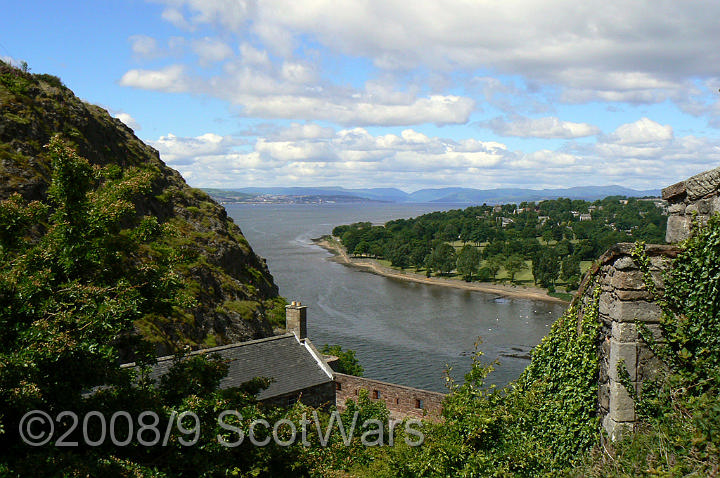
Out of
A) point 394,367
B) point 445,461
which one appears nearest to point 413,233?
point 394,367

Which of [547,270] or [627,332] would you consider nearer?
[627,332]

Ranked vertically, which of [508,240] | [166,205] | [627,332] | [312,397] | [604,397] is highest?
[166,205]

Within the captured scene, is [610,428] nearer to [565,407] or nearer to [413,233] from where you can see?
[565,407]

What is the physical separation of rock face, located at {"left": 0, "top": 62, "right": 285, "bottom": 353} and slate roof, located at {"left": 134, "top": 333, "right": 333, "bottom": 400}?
473 centimetres

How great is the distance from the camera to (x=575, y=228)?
152m

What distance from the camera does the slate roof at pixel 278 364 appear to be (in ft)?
71.8

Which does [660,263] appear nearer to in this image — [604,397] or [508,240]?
[604,397]

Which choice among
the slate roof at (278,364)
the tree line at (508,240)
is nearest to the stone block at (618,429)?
the slate roof at (278,364)

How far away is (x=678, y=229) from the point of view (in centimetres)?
815

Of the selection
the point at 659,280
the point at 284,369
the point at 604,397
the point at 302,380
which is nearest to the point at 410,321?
the point at 302,380

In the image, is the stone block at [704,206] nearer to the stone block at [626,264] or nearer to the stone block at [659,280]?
the stone block at [659,280]

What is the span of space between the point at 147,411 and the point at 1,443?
6.22ft

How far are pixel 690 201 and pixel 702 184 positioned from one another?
326 mm

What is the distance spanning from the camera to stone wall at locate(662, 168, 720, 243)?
755cm
